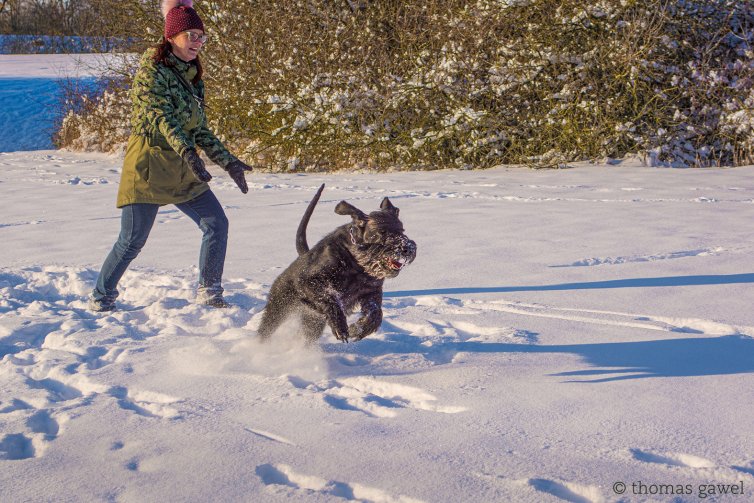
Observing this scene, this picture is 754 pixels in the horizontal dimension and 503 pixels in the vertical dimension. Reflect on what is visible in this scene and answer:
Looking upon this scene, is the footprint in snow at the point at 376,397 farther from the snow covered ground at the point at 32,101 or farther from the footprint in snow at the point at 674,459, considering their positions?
the snow covered ground at the point at 32,101

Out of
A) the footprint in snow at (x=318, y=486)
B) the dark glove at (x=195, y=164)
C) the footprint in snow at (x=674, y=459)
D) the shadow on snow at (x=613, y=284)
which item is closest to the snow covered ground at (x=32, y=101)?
the dark glove at (x=195, y=164)

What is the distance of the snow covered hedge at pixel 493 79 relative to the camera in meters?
10.8

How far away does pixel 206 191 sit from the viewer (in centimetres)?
490

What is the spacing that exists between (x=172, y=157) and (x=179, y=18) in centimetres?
81

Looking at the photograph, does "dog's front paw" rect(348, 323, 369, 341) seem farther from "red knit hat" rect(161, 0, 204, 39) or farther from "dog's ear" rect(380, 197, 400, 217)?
"red knit hat" rect(161, 0, 204, 39)

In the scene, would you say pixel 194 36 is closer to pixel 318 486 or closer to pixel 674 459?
pixel 318 486

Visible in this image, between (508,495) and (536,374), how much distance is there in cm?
121

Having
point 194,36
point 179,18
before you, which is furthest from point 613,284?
point 179,18

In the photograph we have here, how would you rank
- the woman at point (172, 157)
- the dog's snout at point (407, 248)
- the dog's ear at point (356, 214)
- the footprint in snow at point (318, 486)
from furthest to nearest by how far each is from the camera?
the woman at point (172, 157)
the dog's ear at point (356, 214)
the dog's snout at point (407, 248)
the footprint in snow at point (318, 486)

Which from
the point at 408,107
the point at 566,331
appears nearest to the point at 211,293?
the point at 566,331

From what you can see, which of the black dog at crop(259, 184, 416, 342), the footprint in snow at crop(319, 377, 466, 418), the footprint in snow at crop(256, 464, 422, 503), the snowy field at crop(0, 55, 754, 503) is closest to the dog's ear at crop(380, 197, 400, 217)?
the black dog at crop(259, 184, 416, 342)

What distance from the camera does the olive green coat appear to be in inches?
173

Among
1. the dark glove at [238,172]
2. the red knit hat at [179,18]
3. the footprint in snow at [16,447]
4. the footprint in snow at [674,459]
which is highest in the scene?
the red knit hat at [179,18]

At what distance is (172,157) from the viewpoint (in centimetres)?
463
